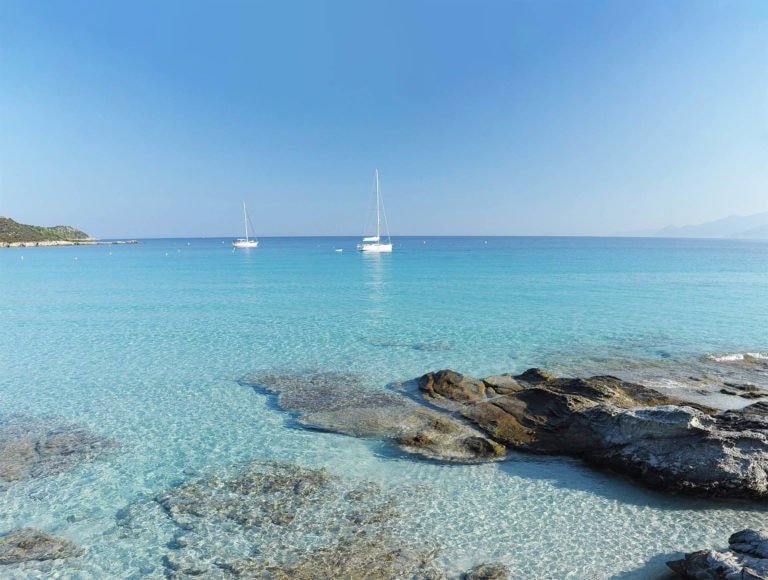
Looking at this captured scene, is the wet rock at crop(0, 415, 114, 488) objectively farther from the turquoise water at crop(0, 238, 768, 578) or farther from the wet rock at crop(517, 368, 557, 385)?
the wet rock at crop(517, 368, 557, 385)

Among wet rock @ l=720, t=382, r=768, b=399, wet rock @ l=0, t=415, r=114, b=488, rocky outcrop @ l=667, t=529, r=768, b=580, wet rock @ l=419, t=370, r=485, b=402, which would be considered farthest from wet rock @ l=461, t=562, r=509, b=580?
wet rock @ l=720, t=382, r=768, b=399

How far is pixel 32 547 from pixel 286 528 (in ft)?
12.7

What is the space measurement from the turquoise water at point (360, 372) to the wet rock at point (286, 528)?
1.31ft

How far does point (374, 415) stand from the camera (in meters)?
12.8

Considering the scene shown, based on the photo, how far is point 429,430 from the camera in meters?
11.6

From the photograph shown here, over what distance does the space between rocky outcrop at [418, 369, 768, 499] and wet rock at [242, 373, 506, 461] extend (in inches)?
25.7

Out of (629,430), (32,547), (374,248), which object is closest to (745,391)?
(629,430)

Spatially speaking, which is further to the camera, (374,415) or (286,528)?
(374,415)

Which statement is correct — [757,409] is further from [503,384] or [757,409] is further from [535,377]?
[503,384]

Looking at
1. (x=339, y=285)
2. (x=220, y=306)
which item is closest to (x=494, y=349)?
(x=220, y=306)

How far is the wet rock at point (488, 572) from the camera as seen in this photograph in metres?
6.76

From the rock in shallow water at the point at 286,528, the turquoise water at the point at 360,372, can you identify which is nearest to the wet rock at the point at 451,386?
the turquoise water at the point at 360,372

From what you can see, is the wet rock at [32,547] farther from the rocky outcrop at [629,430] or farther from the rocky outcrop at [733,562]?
the rocky outcrop at [733,562]

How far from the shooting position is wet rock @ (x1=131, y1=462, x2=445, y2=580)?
6.93 m
